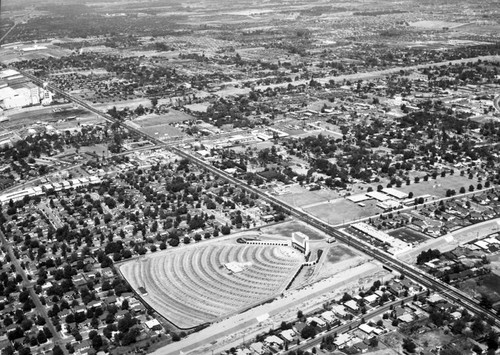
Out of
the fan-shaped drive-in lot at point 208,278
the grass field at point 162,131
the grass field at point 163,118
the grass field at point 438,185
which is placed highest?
the grass field at point 438,185

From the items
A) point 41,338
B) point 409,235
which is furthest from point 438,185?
point 41,338

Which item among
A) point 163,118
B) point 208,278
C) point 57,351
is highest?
point 57,351

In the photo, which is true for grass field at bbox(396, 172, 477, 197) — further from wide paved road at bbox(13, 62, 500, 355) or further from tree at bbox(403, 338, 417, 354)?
tree at bbox(403, 338, 417, 354)

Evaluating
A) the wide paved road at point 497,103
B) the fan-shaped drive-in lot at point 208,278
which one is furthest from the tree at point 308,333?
the wide paved road at point 497,103

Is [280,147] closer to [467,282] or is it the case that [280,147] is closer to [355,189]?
[355,189]

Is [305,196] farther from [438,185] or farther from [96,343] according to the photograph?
[96,343]

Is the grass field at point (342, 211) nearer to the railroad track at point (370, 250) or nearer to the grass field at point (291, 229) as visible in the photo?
the railroad track at point (370, 250)

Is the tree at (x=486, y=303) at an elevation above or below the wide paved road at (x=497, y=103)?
below

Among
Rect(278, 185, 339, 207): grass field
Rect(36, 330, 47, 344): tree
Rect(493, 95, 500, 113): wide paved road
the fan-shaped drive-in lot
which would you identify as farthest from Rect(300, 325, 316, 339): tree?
Rect(493, 95, 500, 113): wide paved road

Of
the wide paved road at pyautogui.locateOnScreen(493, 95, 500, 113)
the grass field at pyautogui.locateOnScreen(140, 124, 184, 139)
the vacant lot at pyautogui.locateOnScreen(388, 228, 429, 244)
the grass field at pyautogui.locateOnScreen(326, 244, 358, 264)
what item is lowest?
the grass field at pyautogui.locateOnScreen(140, 124, 184, 139)
